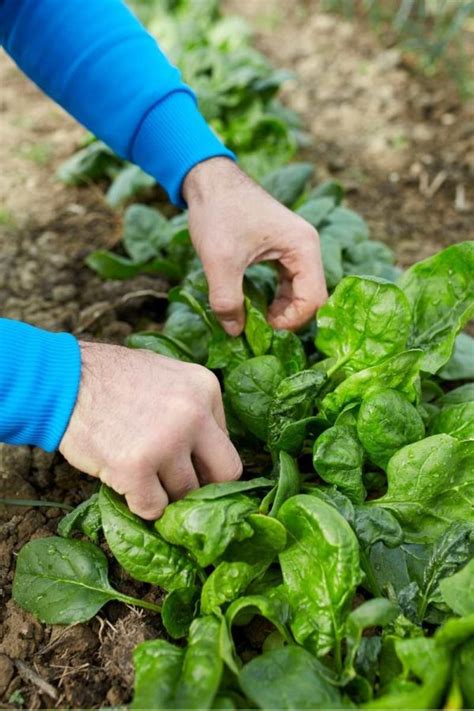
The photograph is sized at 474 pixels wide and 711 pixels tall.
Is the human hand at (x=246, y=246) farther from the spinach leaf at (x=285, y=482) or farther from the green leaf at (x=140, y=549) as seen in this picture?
the green leaf at (x=140, y=549)

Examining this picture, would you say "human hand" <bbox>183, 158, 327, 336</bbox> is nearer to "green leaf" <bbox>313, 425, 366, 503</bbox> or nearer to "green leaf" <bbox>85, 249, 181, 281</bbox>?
"green leaf" <bbox>313, 425, 366, 503</bbox>

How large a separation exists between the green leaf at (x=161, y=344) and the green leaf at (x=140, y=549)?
45cm

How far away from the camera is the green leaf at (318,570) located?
4.41 ft

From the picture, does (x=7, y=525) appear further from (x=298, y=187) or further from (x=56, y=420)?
(x=298, y=187)

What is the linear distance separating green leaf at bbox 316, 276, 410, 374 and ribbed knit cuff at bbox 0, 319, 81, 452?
0.63 metres

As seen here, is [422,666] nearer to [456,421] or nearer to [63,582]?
[456,421]

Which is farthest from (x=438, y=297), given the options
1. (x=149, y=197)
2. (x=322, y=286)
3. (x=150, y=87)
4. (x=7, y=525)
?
(x=149, y=197)

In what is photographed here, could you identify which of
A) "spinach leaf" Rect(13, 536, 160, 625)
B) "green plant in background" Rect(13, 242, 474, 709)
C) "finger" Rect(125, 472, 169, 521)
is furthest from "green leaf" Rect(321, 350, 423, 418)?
"spinach leaf" Rect(13, 536, 160, 625)

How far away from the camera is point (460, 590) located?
1.33 m

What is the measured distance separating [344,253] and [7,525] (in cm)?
120

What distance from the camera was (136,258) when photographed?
2549mm

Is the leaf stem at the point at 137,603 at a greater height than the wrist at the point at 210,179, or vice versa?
the wrist at the point at 210,179

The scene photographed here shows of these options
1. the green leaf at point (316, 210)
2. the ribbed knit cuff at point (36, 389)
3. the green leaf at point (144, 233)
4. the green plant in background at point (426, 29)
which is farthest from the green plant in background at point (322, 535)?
the green plant in background at point (426, 29)

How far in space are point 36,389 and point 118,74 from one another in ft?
3.61
